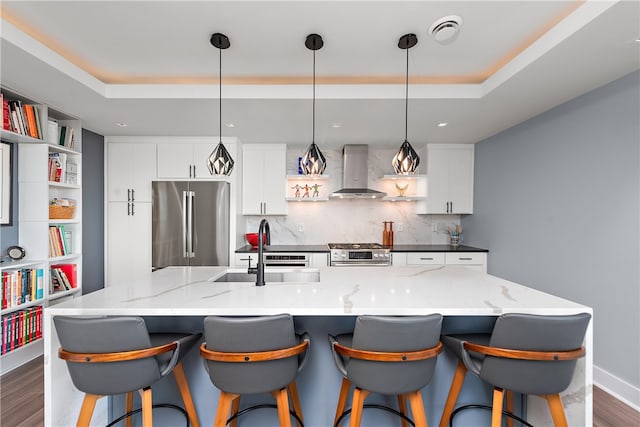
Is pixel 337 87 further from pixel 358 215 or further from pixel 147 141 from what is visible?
pixel 147 141

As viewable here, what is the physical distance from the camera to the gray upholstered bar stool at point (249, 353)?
4.15 feet

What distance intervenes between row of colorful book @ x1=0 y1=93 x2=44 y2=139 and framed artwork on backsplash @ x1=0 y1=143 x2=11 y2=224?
0.69ft

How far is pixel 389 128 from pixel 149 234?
323 cm

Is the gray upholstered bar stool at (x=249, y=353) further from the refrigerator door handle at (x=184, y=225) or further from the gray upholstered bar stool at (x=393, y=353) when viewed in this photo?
the refrigerator door handle at (x=184, y=225)

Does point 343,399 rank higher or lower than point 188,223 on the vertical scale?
lower

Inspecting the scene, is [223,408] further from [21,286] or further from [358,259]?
[358,259]

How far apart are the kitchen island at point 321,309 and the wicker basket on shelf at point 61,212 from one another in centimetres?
166

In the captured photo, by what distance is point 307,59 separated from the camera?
2316 millimetres

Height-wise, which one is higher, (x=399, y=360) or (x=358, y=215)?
(x=358, y=215)

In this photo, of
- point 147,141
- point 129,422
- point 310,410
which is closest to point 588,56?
point 310,410

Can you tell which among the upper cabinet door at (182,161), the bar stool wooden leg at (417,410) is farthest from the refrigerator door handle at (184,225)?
the bar stool wooden leg at (417,410)

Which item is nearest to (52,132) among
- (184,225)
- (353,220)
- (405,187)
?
(184,225)

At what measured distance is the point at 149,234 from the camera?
384 cm

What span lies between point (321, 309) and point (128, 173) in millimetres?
3575
